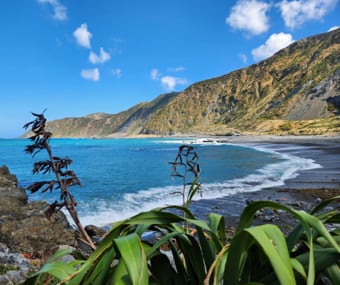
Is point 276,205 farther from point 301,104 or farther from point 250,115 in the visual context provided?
point 250,115

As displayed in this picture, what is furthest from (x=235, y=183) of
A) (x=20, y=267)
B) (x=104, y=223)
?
(x=20, y=267)

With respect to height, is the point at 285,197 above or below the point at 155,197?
below

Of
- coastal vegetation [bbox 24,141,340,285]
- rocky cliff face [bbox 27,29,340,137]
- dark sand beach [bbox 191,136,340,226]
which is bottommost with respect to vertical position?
dark sand beach [bbox 191,136,340,226]

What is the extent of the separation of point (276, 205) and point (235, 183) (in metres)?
21.4

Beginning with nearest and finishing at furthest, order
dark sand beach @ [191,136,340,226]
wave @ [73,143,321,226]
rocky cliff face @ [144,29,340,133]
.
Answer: dark sand beach @ [191,136,340,226], wave @ [73,143,321,226], rocky cliff face @ [144,29,340,133]

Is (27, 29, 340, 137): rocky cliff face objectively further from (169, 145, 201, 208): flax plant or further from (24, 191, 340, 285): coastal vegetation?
(24, 191, 340, 285): coastal vegetation

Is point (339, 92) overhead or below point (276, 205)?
overhead

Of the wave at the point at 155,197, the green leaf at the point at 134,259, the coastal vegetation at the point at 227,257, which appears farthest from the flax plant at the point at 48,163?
the wave at the point at 155,197

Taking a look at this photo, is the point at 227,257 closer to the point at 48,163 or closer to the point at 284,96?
the point at 48,163

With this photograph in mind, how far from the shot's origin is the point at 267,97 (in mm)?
161000

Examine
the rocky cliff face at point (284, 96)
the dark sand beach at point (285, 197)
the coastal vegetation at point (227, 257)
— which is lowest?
the dark sand beach at point (285, 197)

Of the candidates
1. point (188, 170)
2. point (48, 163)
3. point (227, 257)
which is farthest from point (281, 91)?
point (227, 257)

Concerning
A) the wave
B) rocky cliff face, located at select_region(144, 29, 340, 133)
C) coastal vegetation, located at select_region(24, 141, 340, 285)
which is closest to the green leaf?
coastal vegetation, located at select_region(24, 141, 340, 285)

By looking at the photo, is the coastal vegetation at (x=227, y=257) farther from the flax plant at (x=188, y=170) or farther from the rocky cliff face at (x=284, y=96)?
the rocky cliff face at (x=284, y=96)
